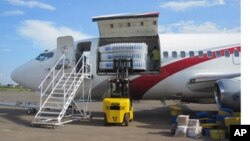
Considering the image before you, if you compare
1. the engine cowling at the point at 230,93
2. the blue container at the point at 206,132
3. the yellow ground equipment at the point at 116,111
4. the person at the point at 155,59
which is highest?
the person at the point at 155,59

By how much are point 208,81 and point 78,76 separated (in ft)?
21.8

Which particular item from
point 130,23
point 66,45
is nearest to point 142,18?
point 130,23

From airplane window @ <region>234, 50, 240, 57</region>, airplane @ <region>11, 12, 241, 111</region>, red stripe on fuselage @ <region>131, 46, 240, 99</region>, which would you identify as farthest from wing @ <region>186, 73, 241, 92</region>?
airplane window @ <region>234, 50, 240, 57</region>

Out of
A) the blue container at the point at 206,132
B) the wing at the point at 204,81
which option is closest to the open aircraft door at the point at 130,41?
the wing at the point at 204,81

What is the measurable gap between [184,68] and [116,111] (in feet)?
15.3

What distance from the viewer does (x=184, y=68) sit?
677 inches

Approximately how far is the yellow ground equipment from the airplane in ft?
8.29

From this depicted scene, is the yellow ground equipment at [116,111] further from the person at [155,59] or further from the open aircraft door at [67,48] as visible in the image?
the open aircraft door at [67,48]

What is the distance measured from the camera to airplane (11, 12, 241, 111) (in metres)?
17.0

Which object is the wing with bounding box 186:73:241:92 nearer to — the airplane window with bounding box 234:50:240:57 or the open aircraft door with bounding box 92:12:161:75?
the airplane window with bounding box 234:50:240:57

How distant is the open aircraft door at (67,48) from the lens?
1759 cm

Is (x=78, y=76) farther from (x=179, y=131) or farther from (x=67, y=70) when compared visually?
(x=179, y=131)

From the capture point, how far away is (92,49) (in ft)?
58.0

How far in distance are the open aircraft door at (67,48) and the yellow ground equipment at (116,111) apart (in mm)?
3863
